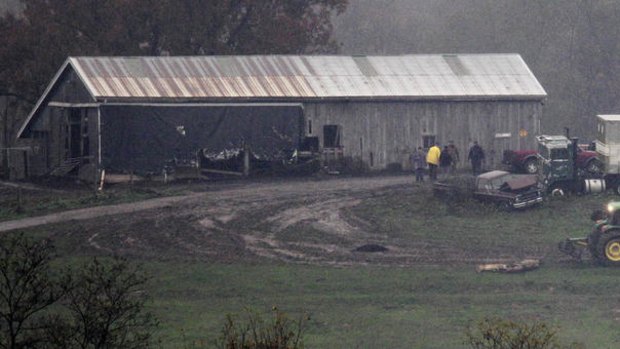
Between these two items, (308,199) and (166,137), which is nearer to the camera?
(308,199)

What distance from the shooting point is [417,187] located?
47.6 m

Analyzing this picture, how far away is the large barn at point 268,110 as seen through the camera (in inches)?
2058

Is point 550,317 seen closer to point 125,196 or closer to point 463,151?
point 125,196

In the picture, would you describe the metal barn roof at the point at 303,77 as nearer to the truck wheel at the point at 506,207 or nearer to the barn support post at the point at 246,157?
the barn support post at the point at 246,157

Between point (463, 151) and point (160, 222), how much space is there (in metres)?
20.8

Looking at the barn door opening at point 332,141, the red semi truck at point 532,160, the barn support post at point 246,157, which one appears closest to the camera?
the red semi truck at point 532,160

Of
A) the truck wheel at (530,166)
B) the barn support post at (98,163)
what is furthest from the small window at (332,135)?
the barn support post at (98,163)

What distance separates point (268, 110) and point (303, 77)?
3.10 m

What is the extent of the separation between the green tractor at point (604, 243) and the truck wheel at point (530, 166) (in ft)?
56.4

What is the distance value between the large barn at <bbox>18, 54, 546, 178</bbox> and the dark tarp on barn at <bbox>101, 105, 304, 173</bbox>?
5 centimetres

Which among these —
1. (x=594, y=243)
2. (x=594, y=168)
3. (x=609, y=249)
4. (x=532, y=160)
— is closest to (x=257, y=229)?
(x=594, y=243)

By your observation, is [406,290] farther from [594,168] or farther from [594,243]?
[594,168]

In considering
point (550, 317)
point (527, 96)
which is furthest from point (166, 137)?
point (550, 317)

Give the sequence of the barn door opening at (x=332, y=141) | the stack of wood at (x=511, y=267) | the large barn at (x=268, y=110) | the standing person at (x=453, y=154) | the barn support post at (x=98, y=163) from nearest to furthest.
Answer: the stack of wood at (x=511, y=267) < the barn support post at (x=98, y=163) < the standing person at (x=453, y=154) < the large barn at (x=268, y=110) < the barn door opening at (x=332, y=141)
